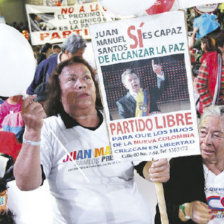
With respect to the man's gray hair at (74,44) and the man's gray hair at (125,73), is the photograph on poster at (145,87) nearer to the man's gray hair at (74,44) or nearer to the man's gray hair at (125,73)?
the man's gray hair at (125,73)

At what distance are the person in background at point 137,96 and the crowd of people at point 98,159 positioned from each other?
0.97 feet

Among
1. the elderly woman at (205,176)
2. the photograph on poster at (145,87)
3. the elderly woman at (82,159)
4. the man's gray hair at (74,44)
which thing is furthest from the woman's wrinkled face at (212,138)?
the man's gray hair at (74,44)

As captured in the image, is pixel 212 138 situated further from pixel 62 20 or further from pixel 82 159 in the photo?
pixel 62 20

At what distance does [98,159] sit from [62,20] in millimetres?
850

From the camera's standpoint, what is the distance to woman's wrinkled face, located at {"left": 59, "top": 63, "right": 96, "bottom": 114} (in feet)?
6.00

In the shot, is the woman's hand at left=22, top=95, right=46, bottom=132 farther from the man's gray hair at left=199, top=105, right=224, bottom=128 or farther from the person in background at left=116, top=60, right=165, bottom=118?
the man's gray hair at left=199, top=105, right=224, bottom=128

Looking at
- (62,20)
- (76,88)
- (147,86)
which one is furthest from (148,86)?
(62,20)

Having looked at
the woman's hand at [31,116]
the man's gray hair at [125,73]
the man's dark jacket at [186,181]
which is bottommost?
the man's dark jacket at [186,181]

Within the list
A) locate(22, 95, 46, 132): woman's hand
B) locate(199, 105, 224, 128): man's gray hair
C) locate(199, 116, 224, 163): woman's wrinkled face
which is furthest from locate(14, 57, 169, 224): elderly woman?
locate(199, 105, 224, 128): man's gray hair

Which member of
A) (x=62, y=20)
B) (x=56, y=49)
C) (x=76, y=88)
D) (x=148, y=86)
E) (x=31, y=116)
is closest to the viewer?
(x=148, y=86)

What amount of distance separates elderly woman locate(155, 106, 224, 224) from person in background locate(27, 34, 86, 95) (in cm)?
74

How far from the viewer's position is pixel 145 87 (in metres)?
1.57

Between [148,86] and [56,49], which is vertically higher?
[56,49]

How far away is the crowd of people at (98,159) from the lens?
6.01 ft
